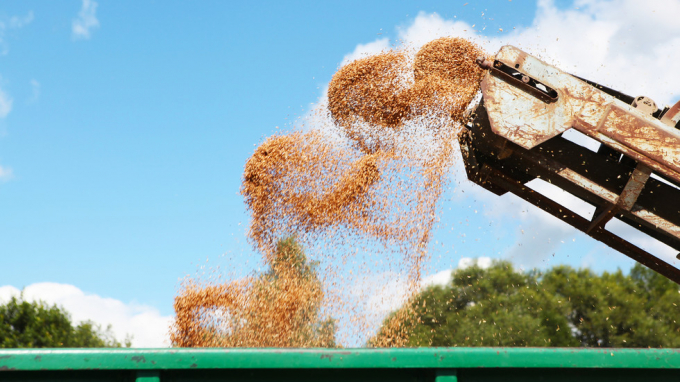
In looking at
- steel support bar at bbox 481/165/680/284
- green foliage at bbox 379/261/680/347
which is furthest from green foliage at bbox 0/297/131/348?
steel support bar at bbox 481/165/680/284

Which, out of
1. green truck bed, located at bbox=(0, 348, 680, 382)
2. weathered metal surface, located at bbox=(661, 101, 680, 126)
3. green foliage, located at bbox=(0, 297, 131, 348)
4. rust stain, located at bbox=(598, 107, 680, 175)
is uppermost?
weathered metal surface, located at bbox=(661, 101, 680, 126)

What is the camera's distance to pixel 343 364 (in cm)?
158

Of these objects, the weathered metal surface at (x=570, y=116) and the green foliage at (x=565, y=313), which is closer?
the weathered metal surface at (x=570, y=116)

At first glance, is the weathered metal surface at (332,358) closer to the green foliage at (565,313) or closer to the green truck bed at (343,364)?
the green truck bed at (343,364)

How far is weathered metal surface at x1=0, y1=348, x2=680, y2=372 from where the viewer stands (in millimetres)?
1526

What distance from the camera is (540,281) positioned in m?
24.8

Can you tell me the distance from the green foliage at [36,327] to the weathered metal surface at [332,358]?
49.6 ft

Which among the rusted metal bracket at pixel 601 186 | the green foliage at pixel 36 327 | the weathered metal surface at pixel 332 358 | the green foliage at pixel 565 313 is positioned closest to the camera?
the weathered metal surface at pixel 332 358

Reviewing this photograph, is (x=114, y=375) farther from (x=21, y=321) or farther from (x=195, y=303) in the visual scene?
(x=21, y=321)

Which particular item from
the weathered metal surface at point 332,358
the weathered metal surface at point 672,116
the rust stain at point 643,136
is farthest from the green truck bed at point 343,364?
the weathered metal surface at point 672,116

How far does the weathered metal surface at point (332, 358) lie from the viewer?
153 cm

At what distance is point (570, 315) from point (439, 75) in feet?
73.6

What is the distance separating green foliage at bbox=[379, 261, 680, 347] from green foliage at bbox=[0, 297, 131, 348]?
37.1 feet

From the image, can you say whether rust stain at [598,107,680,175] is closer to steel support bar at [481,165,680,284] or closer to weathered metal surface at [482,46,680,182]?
weathered metal surface at [482,46,680,182]
